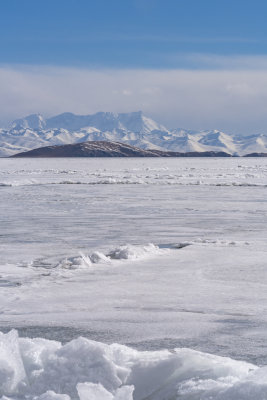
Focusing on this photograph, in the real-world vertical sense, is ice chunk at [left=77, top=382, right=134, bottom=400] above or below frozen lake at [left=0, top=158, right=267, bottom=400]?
above


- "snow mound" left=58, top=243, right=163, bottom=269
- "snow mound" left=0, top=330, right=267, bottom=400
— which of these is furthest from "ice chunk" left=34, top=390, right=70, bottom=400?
"snow mound" left=58, top=243, right=163, bottom=269

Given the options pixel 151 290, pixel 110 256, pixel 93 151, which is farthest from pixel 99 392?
pixel 93 151

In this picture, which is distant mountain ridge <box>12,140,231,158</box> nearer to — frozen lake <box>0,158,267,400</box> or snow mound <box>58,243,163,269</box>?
frozen lake <box>0,158,267,400</box>

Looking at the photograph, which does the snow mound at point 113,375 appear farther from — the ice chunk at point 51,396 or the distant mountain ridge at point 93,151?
the distant mountain ridge at point 93,151

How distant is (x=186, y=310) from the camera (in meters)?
4.82

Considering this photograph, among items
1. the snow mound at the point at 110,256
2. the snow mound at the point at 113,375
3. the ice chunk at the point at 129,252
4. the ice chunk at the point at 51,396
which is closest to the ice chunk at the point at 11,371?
the snow mound at the point at 113,375

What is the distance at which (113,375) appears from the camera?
3064mm

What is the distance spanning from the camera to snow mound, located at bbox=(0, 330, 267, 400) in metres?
2.84

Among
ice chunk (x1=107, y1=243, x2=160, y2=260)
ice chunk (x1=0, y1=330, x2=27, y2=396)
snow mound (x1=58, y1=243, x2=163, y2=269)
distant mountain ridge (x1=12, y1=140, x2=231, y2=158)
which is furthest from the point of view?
distant mountain ridge (x1=12, y1=140, x2=231, y2=158)

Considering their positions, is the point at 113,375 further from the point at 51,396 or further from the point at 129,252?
the point at 129,252

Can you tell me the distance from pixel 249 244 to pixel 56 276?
343 cm

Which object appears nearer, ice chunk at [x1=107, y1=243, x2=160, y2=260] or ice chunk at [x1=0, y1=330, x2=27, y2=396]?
ice chunk at [x1=0, y1=330, x2=27, y2=396]

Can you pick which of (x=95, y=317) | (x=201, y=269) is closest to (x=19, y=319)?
(x=95, y=317)

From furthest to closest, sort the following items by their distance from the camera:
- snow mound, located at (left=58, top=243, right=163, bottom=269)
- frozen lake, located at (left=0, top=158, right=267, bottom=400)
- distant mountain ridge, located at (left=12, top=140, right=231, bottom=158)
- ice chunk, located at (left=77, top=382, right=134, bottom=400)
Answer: distant mountain ridge, located at (left=12, top=140, right=231, bottom=158), snow mound, located at (left=58, top=243, right=163, bottom=269), frozen lake, located at (left=0, top=158, right=267, bottom=400), ice chunk, located at (left=77, top=382, right=134, bottom=400)
